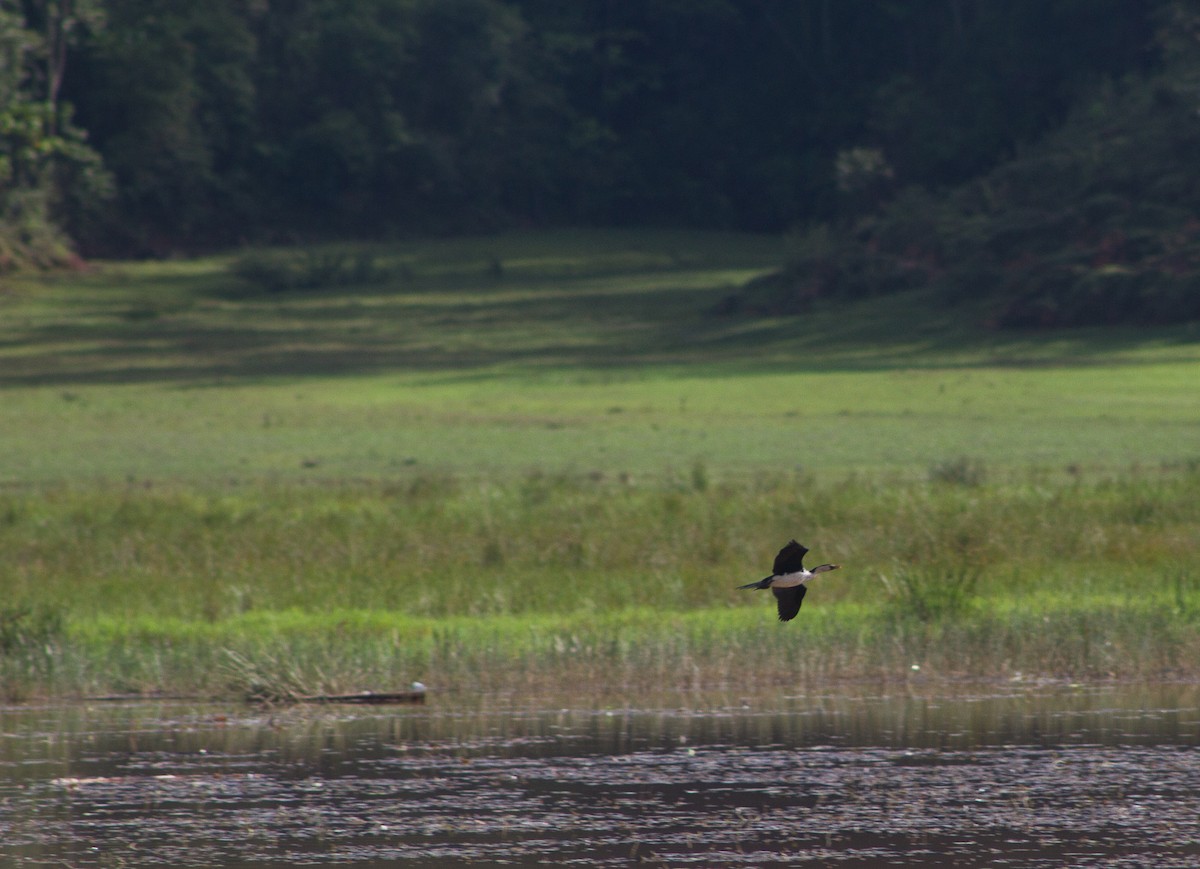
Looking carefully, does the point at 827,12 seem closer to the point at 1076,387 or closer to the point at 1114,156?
the point at 1114,156

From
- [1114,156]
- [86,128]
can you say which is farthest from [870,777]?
[86,128]

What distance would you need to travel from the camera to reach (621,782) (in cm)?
991

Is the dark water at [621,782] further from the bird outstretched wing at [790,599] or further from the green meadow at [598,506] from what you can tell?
the bird outstretched wing at [790,599]

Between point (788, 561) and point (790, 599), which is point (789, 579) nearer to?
point (788, 561)

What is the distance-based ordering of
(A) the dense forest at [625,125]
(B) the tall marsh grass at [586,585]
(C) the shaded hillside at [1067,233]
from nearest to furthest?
1. (B) the tall marsh grass at [586,585]
2. (C) the shaded hillside at [1067,233]
3. (A) the dense forest at [625,125]

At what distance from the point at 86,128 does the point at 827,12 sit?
2443 cm

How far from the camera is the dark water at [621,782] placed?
8680 millimetres

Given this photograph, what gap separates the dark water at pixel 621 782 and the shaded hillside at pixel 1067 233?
25.8 metres

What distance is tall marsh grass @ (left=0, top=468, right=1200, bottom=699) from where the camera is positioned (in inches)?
488

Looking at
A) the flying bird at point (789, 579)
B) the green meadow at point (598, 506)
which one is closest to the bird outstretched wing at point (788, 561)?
the flying bird at point (789, 579)

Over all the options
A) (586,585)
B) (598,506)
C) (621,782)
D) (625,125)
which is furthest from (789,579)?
(625,125)

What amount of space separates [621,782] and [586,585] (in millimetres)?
4976

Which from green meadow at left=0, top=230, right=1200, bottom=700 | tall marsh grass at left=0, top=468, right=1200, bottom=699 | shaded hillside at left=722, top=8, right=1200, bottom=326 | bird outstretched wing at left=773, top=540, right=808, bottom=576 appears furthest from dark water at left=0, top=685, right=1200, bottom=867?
shaded hillside at left=722, top=8, right=1200, bottom=326

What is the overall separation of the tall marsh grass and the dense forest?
22.3 metres
